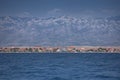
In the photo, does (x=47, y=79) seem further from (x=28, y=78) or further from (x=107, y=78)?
(x=107, y=78)

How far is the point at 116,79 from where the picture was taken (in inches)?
2092

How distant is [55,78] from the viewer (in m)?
55.0

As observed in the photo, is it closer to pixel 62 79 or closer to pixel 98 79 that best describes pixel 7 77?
pixel 62 79

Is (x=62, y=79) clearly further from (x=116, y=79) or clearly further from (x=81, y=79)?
(x=116, y=79)

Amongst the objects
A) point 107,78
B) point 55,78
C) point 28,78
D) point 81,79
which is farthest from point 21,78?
point 107,78

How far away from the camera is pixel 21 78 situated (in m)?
54.2

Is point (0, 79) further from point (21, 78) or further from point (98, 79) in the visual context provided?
point (98, 79)

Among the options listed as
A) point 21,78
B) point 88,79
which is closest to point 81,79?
point 88,79

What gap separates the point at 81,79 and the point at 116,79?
5.02 m

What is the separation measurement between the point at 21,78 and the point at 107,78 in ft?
41.4

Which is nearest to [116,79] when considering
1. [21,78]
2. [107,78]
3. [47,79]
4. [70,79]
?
[107,78]

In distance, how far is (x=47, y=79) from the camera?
54094mm

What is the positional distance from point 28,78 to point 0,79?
4091mm

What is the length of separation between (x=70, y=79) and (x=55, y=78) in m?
2.46
